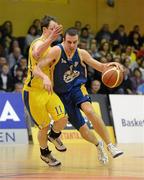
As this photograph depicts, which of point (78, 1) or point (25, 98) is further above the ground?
point (78, 1)

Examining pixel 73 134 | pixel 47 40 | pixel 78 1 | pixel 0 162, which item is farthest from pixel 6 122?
pixel 78 1

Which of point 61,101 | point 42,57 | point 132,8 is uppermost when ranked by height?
point 132,8

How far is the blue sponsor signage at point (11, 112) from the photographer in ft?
53.8

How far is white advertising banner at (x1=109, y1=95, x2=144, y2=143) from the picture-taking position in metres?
17.8

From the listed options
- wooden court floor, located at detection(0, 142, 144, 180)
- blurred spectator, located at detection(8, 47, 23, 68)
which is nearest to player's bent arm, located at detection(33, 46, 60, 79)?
wooden court floor, located at detection(0, 142, 144, 180)

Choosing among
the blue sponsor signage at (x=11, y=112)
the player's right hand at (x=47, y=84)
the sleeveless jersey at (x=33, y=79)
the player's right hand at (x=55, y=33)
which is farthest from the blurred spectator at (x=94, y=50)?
the player's right hand at (x=47, y=84)

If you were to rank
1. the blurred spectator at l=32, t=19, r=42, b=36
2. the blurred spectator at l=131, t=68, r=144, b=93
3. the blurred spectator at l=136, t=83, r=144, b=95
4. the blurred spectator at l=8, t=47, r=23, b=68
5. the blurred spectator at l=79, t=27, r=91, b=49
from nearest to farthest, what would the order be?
the blurred spectator at l=8, t=47, r=23, b=68, the blurred spectator at l=136, t=83, r=144, b=95, the blurred spectator at l=131, t=68, r=144, b=93, the blurred spectator at l=32, t=19, r=42, b=36, the blurred spectator at l=79, t=27, r=91, b=49

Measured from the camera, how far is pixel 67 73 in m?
10.4

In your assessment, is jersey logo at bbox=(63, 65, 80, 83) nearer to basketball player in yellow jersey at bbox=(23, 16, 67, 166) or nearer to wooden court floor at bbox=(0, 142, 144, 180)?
basketball player in yellow jersey at bbox=(23, 16, 67, 166)

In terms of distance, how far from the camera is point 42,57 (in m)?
10.1

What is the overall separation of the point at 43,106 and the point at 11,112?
658cm

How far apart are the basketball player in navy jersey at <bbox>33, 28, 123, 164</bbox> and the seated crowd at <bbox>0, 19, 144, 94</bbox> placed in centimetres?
734

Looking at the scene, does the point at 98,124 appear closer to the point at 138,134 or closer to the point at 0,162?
the point at 0,162

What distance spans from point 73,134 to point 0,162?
21.5 ft
